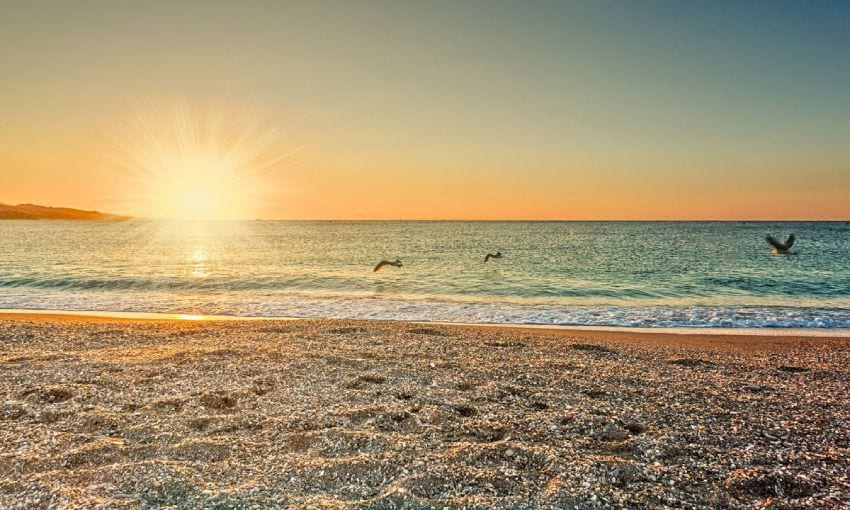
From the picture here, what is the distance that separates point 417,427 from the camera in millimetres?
6910

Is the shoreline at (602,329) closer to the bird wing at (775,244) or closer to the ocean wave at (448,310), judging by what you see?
the ocean wave at (448,310)

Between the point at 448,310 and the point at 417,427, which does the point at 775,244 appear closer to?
the point at 448,310

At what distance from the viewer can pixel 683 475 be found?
18.3ft

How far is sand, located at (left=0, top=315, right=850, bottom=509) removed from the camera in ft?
17.1


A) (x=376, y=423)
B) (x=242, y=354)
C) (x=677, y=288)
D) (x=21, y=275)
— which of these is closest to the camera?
(x=376, y=423)

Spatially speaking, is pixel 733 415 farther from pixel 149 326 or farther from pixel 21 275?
pixel 21 275

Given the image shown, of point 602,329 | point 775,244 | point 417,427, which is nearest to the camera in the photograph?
point 417,427

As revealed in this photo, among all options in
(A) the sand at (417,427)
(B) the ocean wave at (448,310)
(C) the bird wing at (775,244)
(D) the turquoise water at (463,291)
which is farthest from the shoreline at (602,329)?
(C) the bird wing at (775,244)

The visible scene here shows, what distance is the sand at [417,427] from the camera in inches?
205

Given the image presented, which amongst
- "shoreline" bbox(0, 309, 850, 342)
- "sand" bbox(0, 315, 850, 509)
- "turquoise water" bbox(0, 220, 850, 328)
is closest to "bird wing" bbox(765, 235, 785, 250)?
"turquoise water" bbox(0, 220, 850, 328)

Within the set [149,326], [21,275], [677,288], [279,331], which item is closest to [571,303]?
[677,288]

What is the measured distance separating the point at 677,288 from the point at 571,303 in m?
8.84

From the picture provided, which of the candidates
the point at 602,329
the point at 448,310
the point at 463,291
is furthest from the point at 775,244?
the point at 463,291

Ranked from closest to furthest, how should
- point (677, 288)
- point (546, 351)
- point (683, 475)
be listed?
point (683, 475) → point (546, 351) → point (677, 288)
